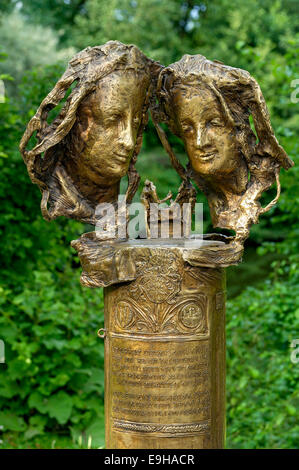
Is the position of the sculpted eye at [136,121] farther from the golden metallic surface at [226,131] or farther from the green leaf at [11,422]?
the green leaf at [11,422]

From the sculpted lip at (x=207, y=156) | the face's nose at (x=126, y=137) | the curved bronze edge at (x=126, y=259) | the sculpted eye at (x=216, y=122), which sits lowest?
the curved bronze edge at (x=126, y=259)

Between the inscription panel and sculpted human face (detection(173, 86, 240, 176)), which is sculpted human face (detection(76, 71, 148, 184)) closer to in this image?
sculpted human face (detection(173, 86, 240, 176))

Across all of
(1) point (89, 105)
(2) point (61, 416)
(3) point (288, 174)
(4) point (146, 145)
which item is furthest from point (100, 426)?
(4) point (146, 145)

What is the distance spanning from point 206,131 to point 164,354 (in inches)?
47.0

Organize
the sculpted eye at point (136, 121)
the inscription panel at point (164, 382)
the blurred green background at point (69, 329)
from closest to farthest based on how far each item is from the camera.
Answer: the inscription panel at point (164, 382) → the sculpted eye at point (136, 121) → the blurred green background at point (69, 329)

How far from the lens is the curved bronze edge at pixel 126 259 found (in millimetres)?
3206

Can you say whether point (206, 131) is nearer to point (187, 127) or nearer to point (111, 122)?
point (187, 127)

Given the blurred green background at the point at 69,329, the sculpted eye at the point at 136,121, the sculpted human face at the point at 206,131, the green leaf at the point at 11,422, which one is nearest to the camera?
the sculpted human face at the point at 206,131

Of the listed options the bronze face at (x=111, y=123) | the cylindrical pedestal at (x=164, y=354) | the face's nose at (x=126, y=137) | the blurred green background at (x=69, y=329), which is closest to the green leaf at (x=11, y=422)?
the blurred green background at (x=69, y=329)

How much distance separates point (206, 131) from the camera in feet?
11.0

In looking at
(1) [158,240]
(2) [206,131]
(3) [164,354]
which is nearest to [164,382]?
(3) [164,354]

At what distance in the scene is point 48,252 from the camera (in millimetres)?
6008

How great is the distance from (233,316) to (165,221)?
6.49 ft

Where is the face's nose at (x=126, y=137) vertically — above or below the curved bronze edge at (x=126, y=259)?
above
